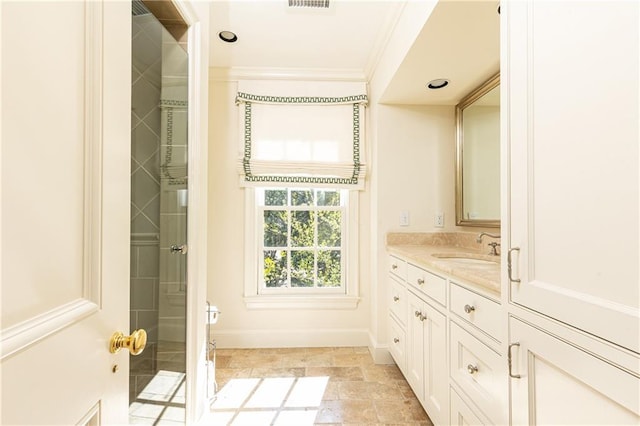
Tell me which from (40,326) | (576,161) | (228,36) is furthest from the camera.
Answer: (228,36)

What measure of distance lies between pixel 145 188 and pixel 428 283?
4.96 ft

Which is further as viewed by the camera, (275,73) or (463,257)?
(275,73)

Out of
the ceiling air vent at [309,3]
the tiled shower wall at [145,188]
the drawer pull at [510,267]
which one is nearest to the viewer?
the drawer pull at [510,267]

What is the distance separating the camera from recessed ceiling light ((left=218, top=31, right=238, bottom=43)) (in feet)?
6.76

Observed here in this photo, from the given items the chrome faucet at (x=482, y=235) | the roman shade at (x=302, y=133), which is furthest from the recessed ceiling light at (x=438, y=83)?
the chrome faucet at (x=482, y=235)

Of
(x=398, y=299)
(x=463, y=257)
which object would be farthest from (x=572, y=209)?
(x=398, y=299)

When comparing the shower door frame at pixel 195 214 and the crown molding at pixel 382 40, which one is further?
the crown molding at pixel 382 40

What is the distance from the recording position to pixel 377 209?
2.32 m

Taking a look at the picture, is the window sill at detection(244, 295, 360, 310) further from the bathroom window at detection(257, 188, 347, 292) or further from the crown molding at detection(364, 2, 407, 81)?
the crown molding at detection(364, 2, 407, 81)

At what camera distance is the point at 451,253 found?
1893mm

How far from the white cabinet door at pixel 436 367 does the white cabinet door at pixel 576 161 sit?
2.20ft

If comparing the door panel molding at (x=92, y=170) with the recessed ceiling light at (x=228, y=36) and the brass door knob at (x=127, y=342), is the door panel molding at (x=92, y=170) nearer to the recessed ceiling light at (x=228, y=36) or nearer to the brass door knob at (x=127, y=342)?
the brass door knob at (x=127, y=342)

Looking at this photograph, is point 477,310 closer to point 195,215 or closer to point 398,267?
point 398,267

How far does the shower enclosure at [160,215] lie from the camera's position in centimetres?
132
